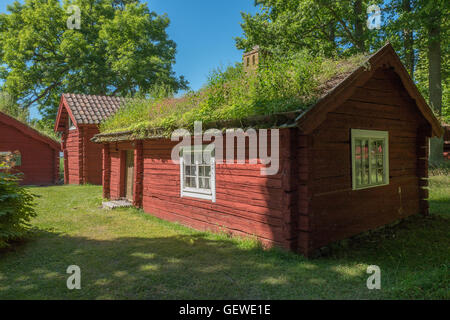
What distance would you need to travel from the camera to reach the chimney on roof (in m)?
7.95

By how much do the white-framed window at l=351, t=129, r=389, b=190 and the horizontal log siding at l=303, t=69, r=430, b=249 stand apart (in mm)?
146

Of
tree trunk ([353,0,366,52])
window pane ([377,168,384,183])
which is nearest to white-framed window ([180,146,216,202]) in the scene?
window pane ([377,168,384,183])

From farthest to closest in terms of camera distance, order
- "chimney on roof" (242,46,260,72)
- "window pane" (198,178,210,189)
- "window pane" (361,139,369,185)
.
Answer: "chimney on roof" (242,46,260,72), "window pane" (198,178,210,189), "window pane" (361,139,369,185)

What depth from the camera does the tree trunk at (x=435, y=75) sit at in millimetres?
14830

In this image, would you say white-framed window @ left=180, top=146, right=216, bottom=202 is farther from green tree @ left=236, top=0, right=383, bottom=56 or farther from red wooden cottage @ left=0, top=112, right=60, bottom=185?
red wooden cottage @ left=0, top=112, right=60, bottom=185

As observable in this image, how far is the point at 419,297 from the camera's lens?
404cm

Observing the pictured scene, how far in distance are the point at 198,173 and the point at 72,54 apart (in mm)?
25398

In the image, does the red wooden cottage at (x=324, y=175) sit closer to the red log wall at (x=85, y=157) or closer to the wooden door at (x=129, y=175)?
the wooden door at (x=129, y=175)

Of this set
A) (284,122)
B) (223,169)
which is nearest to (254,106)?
(284,122)

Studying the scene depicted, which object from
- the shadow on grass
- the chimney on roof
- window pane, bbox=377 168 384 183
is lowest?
the shadow on grass

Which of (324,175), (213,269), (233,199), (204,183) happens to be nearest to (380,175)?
(324,175)

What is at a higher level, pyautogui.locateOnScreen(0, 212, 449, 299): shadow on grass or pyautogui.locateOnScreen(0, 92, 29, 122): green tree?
pyautogui.locateOnScreen(0, 92, 29, 122): green tree
